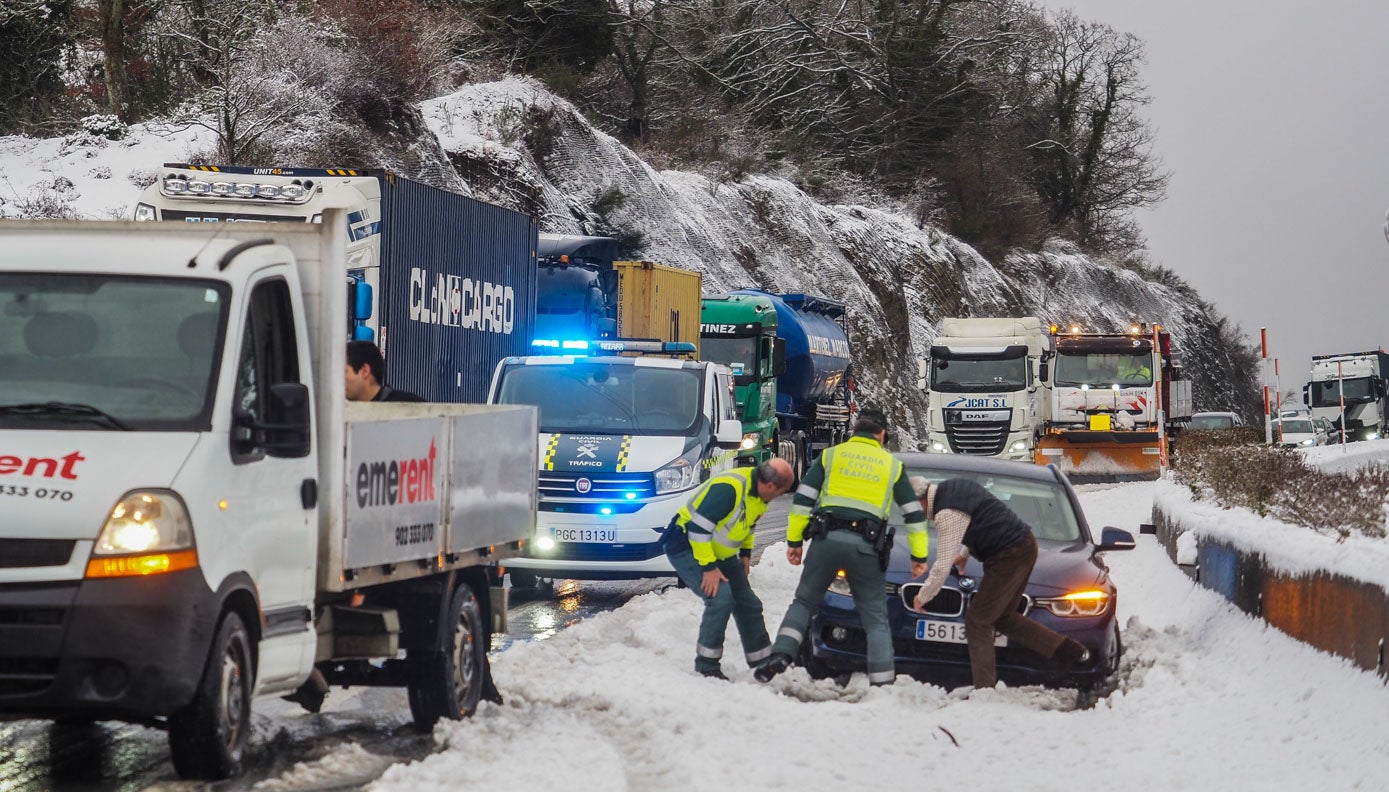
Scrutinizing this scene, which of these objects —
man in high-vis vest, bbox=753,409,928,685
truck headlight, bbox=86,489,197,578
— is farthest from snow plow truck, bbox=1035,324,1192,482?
truck headlight, bbox=86,489,197,578

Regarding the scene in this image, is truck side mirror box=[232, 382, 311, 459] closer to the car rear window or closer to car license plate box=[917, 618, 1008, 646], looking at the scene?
car license plate box=[917, 618, 1008, 646]

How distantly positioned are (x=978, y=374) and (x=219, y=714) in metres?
32.1

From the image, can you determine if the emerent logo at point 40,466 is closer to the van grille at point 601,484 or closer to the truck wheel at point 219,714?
the truck wheel at point 219,714

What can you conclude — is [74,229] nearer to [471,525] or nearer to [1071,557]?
[471,525]

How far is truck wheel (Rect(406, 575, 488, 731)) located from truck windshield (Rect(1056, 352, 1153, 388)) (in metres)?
30.4

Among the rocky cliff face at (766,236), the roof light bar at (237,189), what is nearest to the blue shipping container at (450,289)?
the roof light bar at (237,189)

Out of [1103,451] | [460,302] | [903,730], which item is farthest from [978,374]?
[903,730]

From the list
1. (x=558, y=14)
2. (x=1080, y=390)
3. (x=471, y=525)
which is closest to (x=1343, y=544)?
(x=471, y=525)

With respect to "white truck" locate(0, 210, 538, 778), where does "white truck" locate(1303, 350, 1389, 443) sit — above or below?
above

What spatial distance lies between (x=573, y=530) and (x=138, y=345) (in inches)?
320

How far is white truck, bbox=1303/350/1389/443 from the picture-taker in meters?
73.4

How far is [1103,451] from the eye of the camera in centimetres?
3769

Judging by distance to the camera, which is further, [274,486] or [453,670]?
[453,670]

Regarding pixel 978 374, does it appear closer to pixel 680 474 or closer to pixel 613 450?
pixel 680 474
